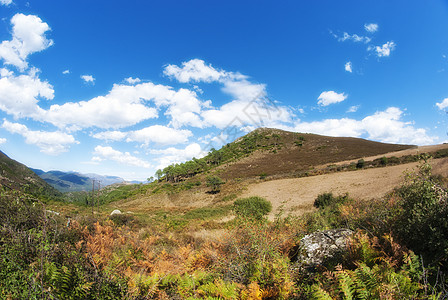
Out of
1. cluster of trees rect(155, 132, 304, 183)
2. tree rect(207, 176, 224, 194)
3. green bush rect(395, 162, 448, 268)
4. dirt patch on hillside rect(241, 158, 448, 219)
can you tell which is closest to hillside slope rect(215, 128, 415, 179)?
Result: cluster of trees rect(155, 132, 304, 183)

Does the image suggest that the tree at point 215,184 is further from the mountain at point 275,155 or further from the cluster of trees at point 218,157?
the cluster of trees at point 218,157

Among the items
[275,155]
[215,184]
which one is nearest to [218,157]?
[275,155]

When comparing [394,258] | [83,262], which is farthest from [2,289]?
[394,258]

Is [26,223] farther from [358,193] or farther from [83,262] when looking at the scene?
[358,193]

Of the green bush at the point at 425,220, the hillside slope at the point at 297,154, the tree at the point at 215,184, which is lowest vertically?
the tree at the point at 215,184

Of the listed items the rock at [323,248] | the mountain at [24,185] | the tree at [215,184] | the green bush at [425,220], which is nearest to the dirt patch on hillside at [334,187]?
the tree at [215,184]

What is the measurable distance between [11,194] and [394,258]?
26.6ft

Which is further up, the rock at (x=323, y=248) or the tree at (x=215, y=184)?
the rock at (x=323, y=248)

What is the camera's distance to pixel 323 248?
4699 millimetres

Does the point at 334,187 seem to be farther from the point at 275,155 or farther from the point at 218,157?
the point at 218,157

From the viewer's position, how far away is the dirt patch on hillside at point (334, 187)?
21.4 meters

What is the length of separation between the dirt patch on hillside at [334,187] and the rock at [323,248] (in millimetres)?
13785

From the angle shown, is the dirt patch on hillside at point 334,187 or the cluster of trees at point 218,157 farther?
the cluster of trees at point 218,157

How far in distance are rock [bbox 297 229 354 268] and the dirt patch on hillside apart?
13.8 metres
